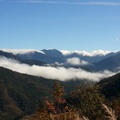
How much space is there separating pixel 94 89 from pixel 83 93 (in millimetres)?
3199

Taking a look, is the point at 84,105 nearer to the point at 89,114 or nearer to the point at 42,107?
the point at 89,114

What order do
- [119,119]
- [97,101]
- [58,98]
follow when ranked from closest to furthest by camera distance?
[119,119], [58,98], [97,101]

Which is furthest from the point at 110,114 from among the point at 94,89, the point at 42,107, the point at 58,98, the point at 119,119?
the point at 42,107

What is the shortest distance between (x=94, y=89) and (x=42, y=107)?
2709 cm

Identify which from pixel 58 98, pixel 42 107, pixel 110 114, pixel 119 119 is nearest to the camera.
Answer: pixel 110 114

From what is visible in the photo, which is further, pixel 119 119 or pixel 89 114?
pixel 89 114

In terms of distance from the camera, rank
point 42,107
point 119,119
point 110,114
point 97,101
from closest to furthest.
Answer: point 110,114 < point 119,119 < point 97,101 < point 42,107

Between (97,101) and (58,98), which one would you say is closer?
(58,98)

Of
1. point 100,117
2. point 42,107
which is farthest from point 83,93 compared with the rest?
point 42,107

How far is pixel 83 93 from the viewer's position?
62094mm

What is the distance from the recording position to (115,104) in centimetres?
6388

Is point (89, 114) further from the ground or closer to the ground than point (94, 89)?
closer to the ground

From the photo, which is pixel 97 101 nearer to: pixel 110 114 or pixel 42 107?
pixel 42 107

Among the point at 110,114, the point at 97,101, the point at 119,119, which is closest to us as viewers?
the point at 110,114
